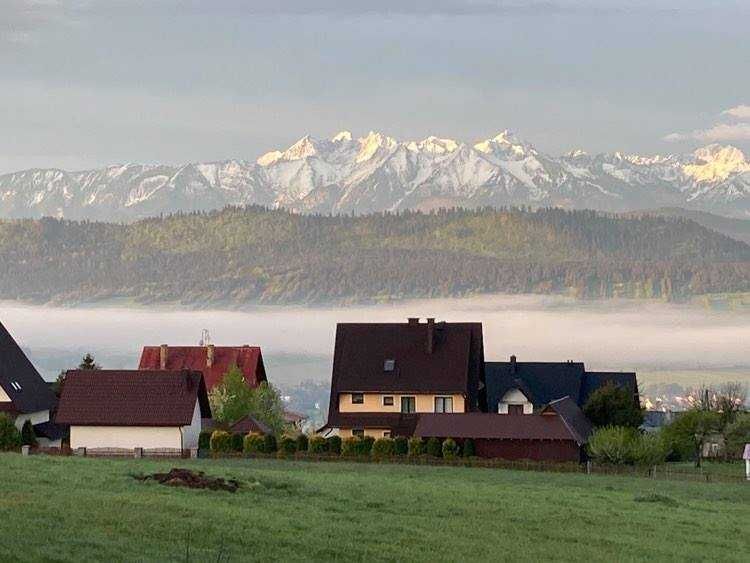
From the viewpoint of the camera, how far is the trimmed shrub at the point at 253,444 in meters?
76.4

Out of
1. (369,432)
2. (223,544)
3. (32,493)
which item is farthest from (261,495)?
(369,432)

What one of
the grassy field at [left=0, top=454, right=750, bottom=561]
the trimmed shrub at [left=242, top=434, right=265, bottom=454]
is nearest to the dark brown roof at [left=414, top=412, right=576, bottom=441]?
the trimmed shrub at [left=242, top=434, right=265, bottom=454]

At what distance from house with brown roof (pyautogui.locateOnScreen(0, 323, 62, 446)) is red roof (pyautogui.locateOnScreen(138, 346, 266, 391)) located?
25344 millimetres

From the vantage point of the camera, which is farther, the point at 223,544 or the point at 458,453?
the point at 458,453

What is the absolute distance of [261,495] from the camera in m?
46.5

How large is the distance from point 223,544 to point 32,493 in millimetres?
7120

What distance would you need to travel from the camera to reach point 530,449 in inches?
3342

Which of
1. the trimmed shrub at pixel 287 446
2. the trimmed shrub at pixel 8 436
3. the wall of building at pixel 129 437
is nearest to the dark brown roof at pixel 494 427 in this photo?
the trimmed shrub at pixel 287 446

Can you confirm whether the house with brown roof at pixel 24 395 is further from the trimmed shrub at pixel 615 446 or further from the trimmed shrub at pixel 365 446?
the trimmed shrub at pixel 615 446

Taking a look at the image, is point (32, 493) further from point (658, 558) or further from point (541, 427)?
point (541, 427)

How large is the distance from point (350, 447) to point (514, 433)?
10.2 meters

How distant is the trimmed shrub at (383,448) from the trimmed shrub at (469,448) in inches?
191

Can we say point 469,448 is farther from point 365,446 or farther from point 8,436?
point 8,436

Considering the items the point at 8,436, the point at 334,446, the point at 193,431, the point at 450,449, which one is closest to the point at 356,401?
the point at 193,431
